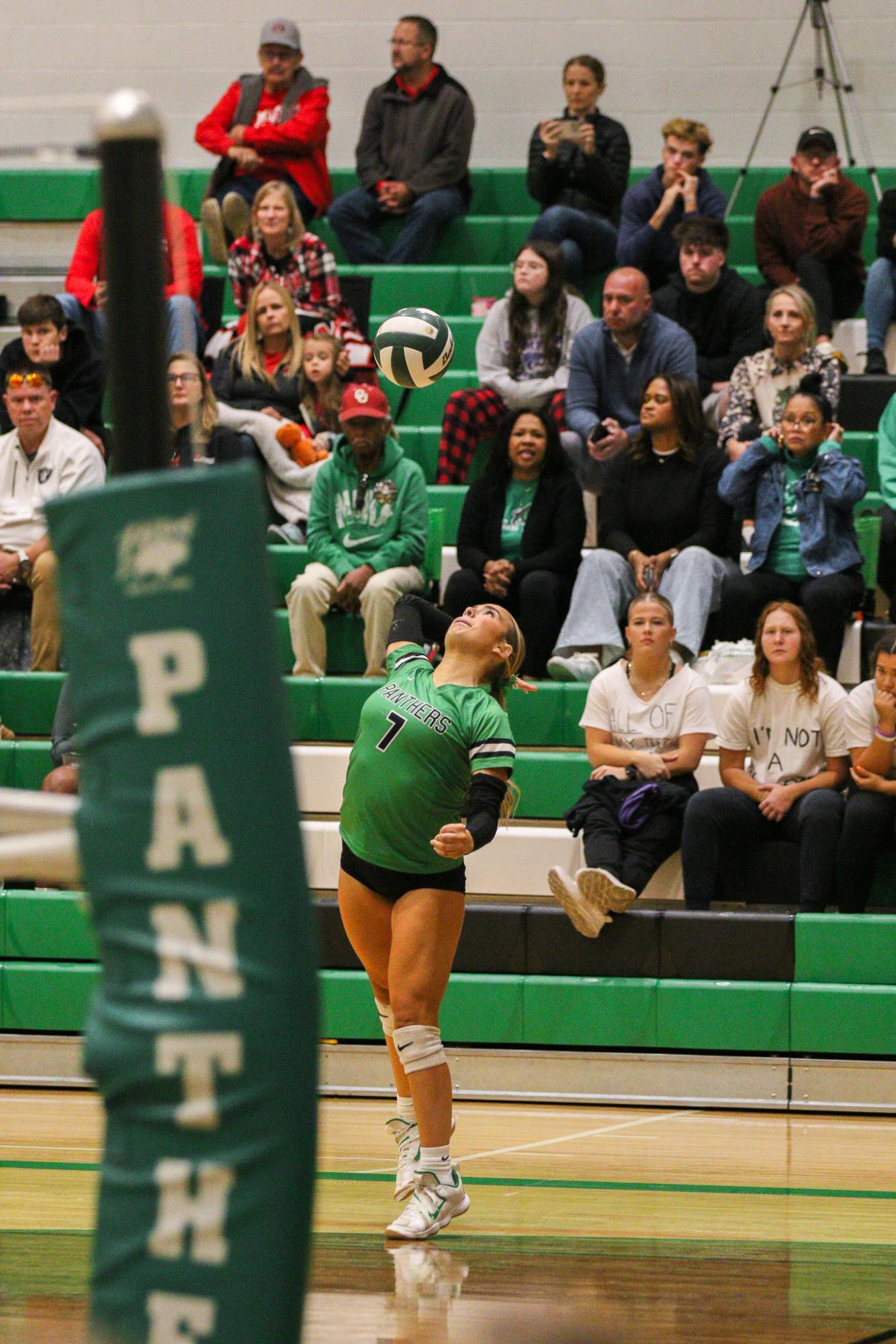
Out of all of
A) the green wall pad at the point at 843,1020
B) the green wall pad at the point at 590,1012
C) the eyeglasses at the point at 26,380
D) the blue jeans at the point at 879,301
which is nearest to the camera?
the green wall pad at the point at 843,1020

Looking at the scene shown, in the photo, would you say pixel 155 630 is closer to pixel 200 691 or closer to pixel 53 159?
pixel 200 691

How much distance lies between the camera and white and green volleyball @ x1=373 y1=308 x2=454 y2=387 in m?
4.93

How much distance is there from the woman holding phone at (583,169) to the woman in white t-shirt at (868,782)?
3.79 meters

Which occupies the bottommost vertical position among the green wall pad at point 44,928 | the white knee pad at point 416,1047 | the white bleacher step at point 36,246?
the green wall pad at point 44,928

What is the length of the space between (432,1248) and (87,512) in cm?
308

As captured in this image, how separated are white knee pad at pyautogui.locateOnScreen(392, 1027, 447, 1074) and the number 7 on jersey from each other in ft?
2.28

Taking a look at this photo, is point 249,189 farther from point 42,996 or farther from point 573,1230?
point 573,1230

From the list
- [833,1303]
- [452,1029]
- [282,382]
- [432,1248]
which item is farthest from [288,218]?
[833,1303]

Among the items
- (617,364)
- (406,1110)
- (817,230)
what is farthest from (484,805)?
(817,230)

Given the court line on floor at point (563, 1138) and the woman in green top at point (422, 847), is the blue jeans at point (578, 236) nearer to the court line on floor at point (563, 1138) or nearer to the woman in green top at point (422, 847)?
the court line on floor at point (563, 1138)

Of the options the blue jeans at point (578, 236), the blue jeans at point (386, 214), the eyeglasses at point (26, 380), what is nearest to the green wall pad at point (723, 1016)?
the eyeglasses at point (26, 380)

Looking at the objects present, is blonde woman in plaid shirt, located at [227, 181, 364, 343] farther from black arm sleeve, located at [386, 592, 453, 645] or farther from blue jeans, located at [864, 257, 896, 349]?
black arm sleeve, located at [386, 592, 453, 645]

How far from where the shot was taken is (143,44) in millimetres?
10906

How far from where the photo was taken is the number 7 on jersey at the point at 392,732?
4.25 meters
